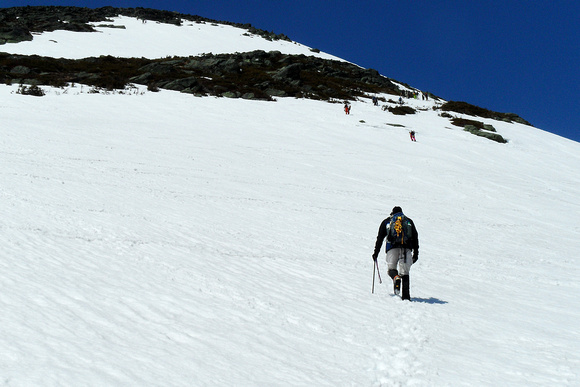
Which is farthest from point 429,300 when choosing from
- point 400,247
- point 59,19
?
point 59,19

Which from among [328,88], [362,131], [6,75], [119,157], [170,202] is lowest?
[170,202]

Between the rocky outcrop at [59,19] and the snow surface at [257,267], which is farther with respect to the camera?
the rocky outcrop at [59,19]

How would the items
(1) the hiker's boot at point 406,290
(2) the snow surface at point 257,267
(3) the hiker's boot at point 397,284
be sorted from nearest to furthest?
(2) the snow surface at point 257,267
(1) the hiker's boot at point 406,290
(3) the hiker's boot at point 397,284

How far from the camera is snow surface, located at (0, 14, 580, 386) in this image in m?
3.92

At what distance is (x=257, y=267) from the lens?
24.4 ft

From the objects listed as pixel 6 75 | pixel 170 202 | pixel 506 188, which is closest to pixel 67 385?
pixel 170 202

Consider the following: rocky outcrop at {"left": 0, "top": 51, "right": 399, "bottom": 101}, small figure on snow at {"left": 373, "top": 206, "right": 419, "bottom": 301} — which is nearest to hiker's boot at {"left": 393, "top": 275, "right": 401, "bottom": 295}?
small figure on snow at {"left": 373, "top": 206, "right": 419, "bottom": 301}

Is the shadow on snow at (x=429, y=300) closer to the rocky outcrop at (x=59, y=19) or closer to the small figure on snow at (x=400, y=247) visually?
the small figure on snow at (x=400, y=247)

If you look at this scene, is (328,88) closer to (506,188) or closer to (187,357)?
(506,188)

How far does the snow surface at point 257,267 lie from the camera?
3924 mm

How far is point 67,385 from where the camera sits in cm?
301

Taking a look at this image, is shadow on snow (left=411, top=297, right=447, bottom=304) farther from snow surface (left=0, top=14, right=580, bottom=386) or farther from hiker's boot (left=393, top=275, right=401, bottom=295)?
hiker's boot (left=393, top=275, right=401, bottom=295)

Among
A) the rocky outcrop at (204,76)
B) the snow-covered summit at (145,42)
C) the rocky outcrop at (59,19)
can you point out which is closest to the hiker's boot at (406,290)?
the rocky outcrop at (204,76)

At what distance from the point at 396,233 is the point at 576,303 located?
12.3 ft
